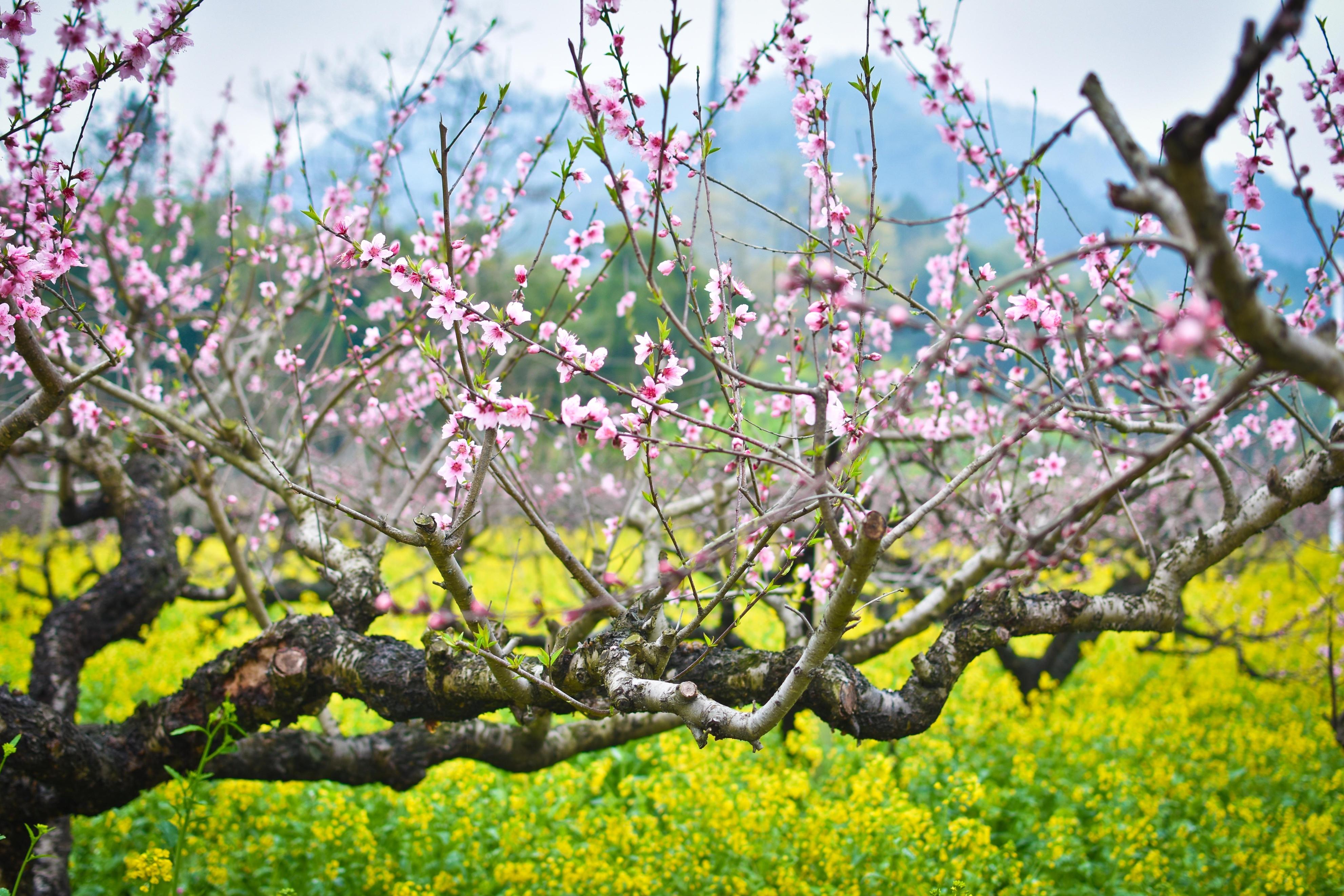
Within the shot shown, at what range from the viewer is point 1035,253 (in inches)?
107

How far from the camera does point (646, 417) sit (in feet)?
6.81

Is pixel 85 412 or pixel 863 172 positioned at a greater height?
pixel 863 172

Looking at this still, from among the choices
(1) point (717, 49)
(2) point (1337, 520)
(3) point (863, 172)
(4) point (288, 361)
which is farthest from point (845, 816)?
(1) point (717, 49)

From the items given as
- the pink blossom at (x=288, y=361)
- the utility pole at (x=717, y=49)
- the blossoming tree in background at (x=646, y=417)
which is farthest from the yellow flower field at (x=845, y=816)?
the utility pole at (x=717, y=49)

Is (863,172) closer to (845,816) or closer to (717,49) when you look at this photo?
(845,816)

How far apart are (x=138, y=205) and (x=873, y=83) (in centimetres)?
1306

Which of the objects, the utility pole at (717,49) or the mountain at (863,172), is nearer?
the mountain at (863,172)

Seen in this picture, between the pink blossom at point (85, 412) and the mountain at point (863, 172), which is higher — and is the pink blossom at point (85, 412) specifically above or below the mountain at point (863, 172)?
below

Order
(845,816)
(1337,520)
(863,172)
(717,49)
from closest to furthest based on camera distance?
(863,172)
(845,816)
(1337,520)
(717,49)

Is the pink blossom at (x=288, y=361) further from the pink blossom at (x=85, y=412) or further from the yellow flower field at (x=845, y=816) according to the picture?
the yellow flower field at (x=845, y=816)

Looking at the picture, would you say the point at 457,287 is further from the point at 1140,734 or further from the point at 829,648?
the point at 1140,734

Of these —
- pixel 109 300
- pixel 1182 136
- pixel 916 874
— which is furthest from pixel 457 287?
pixel 109 300

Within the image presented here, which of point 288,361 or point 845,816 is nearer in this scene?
point 288,361

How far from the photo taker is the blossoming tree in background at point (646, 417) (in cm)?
170
